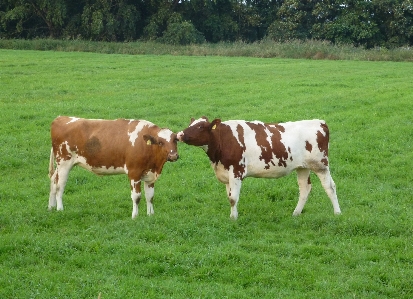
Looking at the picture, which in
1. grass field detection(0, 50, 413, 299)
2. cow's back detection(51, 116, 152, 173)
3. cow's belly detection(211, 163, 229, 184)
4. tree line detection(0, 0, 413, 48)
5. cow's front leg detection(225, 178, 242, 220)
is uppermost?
tree line detection(0, 0, 413, 48)

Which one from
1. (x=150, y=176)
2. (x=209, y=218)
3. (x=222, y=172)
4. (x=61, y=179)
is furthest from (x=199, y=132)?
(x=61, y=179)

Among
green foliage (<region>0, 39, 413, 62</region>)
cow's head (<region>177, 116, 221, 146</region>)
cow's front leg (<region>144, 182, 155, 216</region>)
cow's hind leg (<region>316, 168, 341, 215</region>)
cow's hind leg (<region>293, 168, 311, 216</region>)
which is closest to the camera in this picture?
cow's head (<region>177, 116, 221, 146</region>)

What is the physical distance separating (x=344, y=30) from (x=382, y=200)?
41.6 metres

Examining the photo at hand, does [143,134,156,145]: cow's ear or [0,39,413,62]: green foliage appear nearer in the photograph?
[143,134,156,145]: cow's ear

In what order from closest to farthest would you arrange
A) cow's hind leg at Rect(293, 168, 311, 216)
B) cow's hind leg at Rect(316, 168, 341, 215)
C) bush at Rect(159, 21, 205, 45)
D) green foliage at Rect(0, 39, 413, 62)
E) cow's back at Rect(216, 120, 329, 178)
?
cow's back at Rect(216, 120, 329, 178)
cow's hind leg at Rect(316, 168, 341, 215)
cow's hind leg at Rect(293, 168, 311, 216)
green foliage at Rect(0, 39, 413, 62)
bush at Rect(159, 21, 205, 45)

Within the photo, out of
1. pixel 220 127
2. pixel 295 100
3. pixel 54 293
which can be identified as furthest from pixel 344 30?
pixel 54 293

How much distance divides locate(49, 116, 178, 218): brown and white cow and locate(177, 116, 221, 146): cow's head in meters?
0.25

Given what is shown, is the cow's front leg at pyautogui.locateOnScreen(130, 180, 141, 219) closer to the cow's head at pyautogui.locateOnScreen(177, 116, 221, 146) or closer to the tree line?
the cow's head at pyautogui.locateOnScreen(177, 116, 221, 146)

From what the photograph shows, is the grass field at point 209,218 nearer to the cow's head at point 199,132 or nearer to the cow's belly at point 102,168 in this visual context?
the cow's belly at point 102,168

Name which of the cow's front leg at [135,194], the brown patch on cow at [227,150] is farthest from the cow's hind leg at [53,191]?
the brown patch on cow at [227,150]

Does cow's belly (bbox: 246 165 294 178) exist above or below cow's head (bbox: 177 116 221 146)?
below

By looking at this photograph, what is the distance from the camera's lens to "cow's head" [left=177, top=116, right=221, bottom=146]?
11.5 m

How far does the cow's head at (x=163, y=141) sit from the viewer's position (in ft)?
37.8

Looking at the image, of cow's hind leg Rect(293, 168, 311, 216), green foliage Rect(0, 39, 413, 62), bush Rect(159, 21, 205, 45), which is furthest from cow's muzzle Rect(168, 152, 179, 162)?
bush Rect(159, 21, 205, 45)
